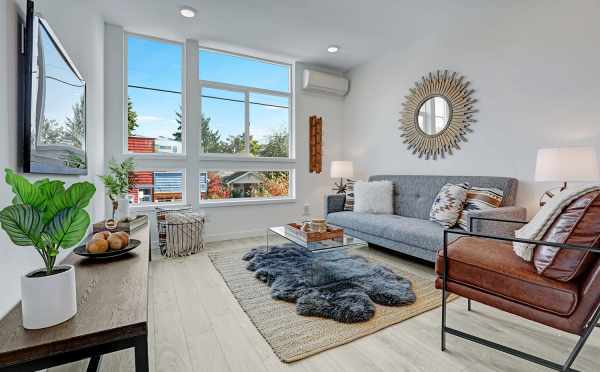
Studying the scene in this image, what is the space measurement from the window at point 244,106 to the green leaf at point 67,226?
3109mm

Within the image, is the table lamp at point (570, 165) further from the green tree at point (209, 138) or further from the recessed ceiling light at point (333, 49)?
the green tree at point (209, 138)

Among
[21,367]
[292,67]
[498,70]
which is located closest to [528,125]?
[498,70]

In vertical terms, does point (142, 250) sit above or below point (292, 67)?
below

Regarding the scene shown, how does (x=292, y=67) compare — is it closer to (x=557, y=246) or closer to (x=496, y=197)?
(x=496, y=197)

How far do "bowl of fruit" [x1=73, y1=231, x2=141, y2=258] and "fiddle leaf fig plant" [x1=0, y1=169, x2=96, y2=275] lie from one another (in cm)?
63

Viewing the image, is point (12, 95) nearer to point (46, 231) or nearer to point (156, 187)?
point (46, 231)

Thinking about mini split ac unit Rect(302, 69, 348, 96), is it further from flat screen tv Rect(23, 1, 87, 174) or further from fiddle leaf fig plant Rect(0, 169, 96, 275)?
fiddle leaf fig plant Rect(0, 169, 96, 275)

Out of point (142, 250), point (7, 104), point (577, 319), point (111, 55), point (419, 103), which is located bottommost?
point (577, 319)

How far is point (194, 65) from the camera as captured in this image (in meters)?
3.66

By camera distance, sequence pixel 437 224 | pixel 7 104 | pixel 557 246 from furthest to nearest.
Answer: pixel 437 224
pixel 557 246
pixel 7 104

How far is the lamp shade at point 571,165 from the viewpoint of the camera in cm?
197

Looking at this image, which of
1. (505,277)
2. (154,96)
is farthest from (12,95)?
(154,96)

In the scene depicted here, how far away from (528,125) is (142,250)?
335cm

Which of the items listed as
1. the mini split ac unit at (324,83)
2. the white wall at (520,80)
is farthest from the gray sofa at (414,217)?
the mini split ac unit at (324,83)
